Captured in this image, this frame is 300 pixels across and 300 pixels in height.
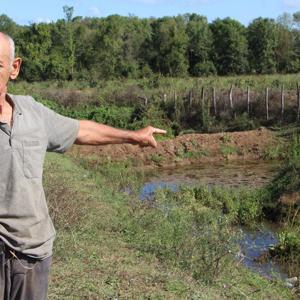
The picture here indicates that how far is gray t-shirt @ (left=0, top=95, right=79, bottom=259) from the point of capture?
106 inches

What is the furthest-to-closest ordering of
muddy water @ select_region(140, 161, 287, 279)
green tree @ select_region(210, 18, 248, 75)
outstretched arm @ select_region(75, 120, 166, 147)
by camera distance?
green tree @ select_region(210, 18, 248, 75) < muddy water @ select_region(140, 161, 287, 279) < outstretched arm @ select_region(75, 120, 166, 147)

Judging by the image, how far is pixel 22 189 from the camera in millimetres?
2734

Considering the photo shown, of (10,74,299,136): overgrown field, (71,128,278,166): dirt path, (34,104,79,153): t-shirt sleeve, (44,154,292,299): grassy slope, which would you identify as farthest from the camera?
(10,74,299,136): overgrown field

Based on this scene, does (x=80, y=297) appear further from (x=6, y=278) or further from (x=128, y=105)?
(x=128, y=105)

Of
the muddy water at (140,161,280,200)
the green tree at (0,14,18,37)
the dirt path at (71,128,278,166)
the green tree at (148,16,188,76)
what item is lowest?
the muddy water at (140,161,280,200)

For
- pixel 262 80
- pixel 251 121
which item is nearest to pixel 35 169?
pixel 251 121

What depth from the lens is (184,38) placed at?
51469mm

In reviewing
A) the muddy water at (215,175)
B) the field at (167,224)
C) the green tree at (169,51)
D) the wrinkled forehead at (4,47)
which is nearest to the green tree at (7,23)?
the green tree at (169,51)

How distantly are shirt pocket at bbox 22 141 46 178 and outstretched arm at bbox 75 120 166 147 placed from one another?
315 millimetres

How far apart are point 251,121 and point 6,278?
22437 millimetres

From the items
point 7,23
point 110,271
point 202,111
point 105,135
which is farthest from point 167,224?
point 7,23

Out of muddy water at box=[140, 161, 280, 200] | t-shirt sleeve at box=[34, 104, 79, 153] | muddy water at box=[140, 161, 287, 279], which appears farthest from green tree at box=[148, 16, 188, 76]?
t-shirt sleeve at box=[34, 104, 79, 153]

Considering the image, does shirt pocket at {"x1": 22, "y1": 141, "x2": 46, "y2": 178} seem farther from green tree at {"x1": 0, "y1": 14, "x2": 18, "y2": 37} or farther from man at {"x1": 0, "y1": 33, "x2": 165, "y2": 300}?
green tree at {"x1": 0, "y1": 14, "x2": 18, "y2": 37}

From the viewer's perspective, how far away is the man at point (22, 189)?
2.71 m
